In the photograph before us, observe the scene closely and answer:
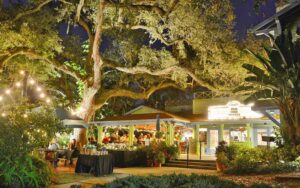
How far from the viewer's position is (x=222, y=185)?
6.02 m

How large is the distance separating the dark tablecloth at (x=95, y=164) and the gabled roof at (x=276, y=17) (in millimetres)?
8258

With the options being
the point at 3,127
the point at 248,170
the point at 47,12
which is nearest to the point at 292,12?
the point at 248,170

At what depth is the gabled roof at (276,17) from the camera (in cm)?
1306

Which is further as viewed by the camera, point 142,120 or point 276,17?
point 142,120

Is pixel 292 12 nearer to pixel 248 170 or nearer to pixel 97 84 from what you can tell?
pixel 248 170

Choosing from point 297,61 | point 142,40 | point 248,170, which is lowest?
point 248,170

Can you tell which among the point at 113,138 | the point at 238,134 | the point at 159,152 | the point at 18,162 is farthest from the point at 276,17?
the point at 113,138

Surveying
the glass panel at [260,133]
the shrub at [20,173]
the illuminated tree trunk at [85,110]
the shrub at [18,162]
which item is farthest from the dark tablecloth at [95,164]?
the glass panel at [260,133]

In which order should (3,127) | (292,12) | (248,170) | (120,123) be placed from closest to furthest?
(3,127), (248,170), (292,12), (120,123)

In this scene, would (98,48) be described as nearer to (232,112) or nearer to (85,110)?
(85,110)

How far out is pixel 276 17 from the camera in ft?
43.6

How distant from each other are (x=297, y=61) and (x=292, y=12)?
3.98 metres

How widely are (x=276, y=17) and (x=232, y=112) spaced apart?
322 inches

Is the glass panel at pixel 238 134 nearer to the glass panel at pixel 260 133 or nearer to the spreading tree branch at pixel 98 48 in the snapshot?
the glass panel at pixel 260 133
